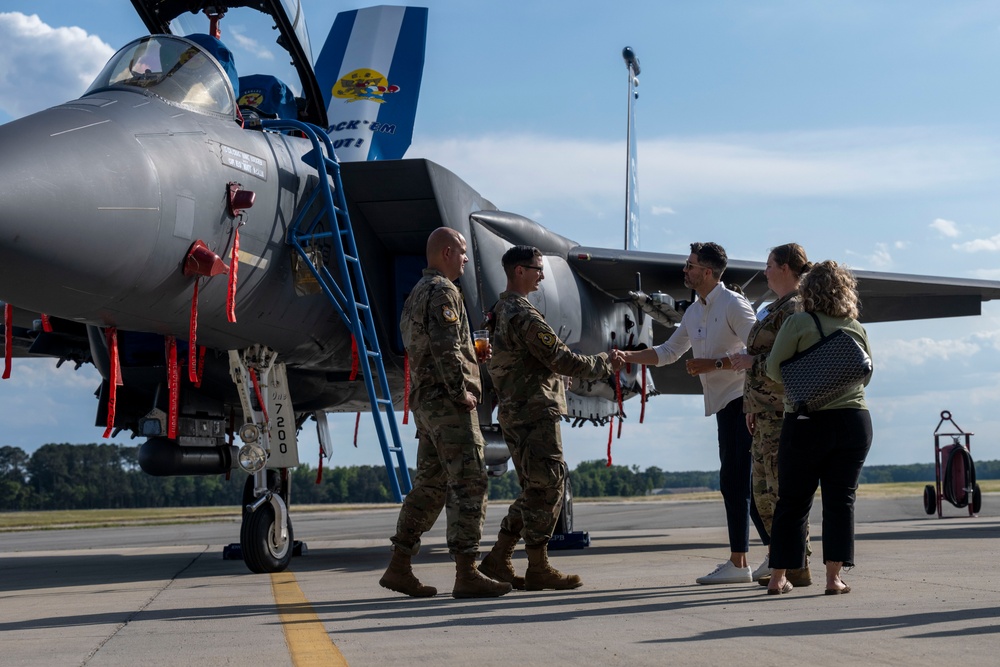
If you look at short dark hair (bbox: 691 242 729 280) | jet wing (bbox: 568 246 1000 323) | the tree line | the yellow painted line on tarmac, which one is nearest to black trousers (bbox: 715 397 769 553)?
short dark hair (bbox: 691 242 729 280)

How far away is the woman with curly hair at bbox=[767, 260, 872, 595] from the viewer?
4938mm

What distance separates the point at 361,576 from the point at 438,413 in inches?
95.0

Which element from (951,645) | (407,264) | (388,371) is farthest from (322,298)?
(951,645)

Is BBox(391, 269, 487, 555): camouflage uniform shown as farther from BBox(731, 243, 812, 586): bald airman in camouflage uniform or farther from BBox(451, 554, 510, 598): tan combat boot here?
BBox(731, 243, 812, 586): bald airman in camouflage uniform

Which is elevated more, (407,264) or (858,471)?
(407,264)

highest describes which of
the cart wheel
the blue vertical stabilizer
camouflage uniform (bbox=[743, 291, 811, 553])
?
the blue vertical stabilizer

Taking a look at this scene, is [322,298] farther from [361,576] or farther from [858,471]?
[858,471]

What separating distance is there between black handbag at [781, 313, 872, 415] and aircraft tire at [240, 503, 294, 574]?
4.26 m

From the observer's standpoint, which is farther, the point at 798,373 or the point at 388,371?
the point at 388,371

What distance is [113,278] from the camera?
19.9ft

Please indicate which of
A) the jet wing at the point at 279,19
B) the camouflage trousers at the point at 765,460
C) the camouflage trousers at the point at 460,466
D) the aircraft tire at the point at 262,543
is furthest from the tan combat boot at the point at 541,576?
the jet wing at the point at 279,19

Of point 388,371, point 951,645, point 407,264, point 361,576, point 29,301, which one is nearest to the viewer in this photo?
point 951,645

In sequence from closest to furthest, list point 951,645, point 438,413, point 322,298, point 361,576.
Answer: point 951,645 < point 438,413 < point 361,576 < point 322,298

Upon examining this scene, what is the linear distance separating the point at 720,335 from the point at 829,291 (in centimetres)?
114
